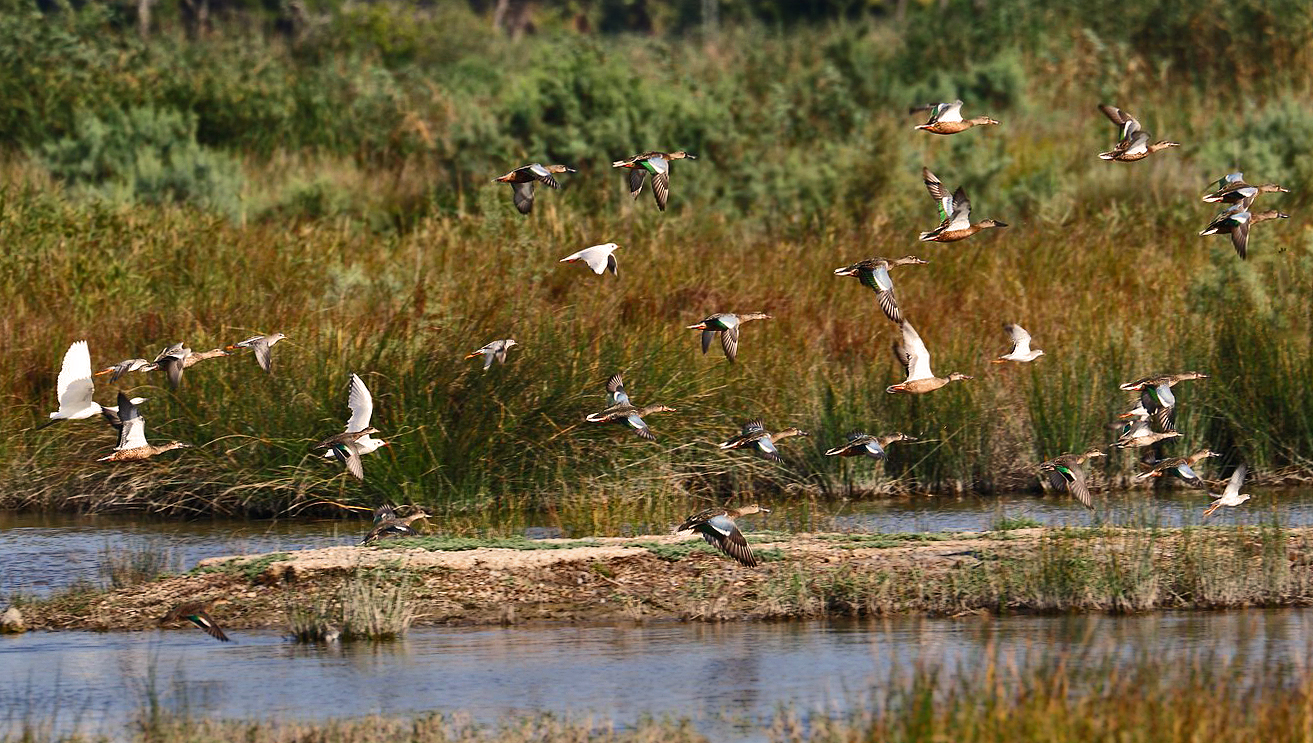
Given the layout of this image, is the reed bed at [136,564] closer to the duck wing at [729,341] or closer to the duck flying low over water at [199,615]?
the duck flying low over water at [199,615]

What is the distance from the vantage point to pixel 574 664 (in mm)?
10375

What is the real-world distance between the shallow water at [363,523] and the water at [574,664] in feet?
6.03

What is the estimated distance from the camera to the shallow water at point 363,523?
1341 cm

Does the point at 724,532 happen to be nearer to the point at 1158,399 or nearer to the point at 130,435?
the point at 1158,399

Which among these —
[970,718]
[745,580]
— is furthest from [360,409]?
[970,718]

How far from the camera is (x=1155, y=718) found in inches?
295

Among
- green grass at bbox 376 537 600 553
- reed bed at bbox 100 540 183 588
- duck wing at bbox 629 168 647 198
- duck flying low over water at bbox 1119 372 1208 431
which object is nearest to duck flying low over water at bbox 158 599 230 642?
reed bed at bbox 100 540 183 588

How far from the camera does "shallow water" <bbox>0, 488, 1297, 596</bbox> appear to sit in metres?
13.4

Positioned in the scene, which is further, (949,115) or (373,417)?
(373,417)

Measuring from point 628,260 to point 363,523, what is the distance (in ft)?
16.6

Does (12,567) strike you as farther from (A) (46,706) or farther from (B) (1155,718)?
(B) (1155,718)

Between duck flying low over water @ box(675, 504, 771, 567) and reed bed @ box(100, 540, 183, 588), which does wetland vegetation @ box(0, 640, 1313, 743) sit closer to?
duck flying low over water @ box(675, 504, 771, 567)

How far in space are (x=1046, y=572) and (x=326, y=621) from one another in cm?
398

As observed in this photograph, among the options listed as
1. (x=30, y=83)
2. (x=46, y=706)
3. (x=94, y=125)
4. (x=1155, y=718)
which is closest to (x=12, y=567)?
(x=46, y=706)
